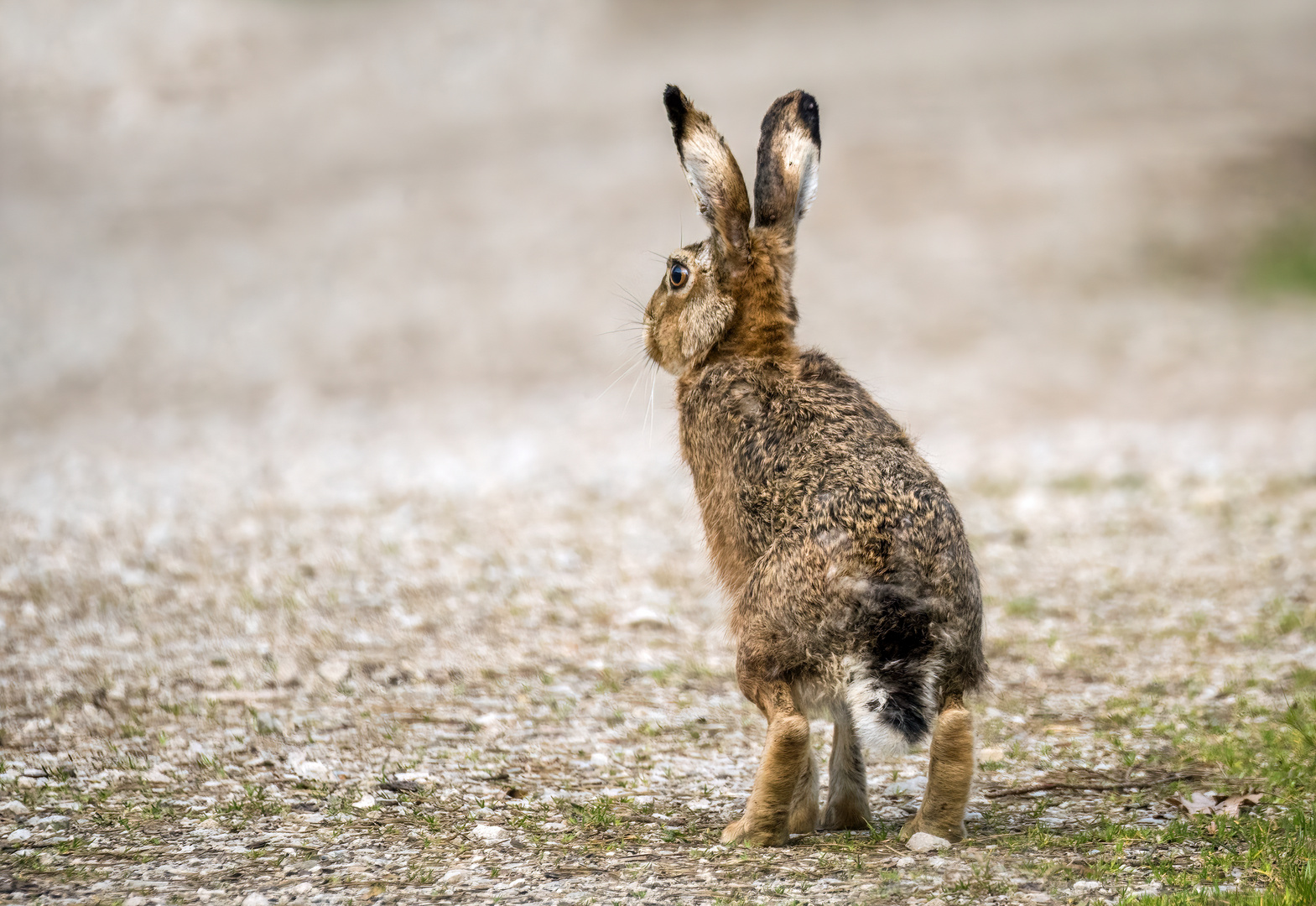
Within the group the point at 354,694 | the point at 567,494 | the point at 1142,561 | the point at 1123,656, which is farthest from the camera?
the point at 567,494

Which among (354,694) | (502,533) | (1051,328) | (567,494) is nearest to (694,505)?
(354,694)

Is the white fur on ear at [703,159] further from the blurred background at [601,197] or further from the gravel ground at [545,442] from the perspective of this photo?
the blurred background at [601,197]

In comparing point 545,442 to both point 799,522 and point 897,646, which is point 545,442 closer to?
point 799,522

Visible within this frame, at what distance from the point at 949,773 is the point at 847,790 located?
607 millimetres

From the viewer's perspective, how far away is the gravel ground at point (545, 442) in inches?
204

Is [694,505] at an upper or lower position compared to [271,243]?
lower

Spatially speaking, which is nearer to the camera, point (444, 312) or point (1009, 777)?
point (1009, 777)

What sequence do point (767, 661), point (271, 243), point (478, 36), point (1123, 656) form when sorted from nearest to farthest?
1. point (767, 661)
2. point (1123, 656)
3. point (271, 243)
4. point (478, 36)

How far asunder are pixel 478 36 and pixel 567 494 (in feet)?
65.3

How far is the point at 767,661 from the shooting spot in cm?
473

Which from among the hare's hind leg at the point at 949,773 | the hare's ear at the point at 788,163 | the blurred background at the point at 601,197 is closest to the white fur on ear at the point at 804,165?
the hare's ear at the point at 788,163

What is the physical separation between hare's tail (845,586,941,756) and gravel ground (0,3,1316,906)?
46 cm

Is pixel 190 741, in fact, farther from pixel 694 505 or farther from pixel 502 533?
pixel 502 533

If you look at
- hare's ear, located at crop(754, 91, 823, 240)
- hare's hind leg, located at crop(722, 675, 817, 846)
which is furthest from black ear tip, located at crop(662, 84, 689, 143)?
hare's hind leg, located at crop(722, 675, 817, 846)
